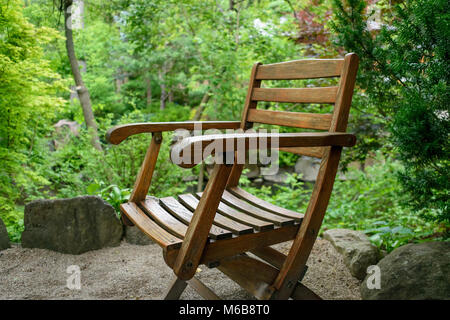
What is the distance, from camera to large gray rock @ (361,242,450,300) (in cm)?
168

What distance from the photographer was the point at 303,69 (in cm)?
177

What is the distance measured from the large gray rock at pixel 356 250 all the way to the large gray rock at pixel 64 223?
161 centimetres

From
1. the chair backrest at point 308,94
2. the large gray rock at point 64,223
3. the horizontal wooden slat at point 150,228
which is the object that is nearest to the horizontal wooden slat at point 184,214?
the horizontal wooden slat at point 150,228

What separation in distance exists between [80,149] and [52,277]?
1.98 metres

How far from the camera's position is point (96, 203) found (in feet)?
8.43

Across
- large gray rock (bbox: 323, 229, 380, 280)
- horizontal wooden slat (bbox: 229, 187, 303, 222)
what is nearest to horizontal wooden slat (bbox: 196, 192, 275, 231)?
horizontal wooden slat (bbox: 229, 187, 303, 222)

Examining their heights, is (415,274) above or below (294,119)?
below

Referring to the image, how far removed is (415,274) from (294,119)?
0.92 meters

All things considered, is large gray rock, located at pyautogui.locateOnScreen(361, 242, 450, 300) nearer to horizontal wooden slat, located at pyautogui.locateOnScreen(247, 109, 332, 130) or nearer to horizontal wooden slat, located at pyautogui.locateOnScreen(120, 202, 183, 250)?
horizontal wooden slat, located at pyautogui.locateOnScreen(247, 109, 332, 130)

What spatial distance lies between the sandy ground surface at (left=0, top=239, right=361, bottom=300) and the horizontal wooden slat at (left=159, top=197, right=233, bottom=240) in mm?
561

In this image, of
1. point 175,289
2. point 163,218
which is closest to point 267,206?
point 163,218

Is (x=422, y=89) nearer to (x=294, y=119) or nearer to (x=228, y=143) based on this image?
(x=294, y=119)

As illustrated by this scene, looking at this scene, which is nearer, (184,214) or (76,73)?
(184,214)
